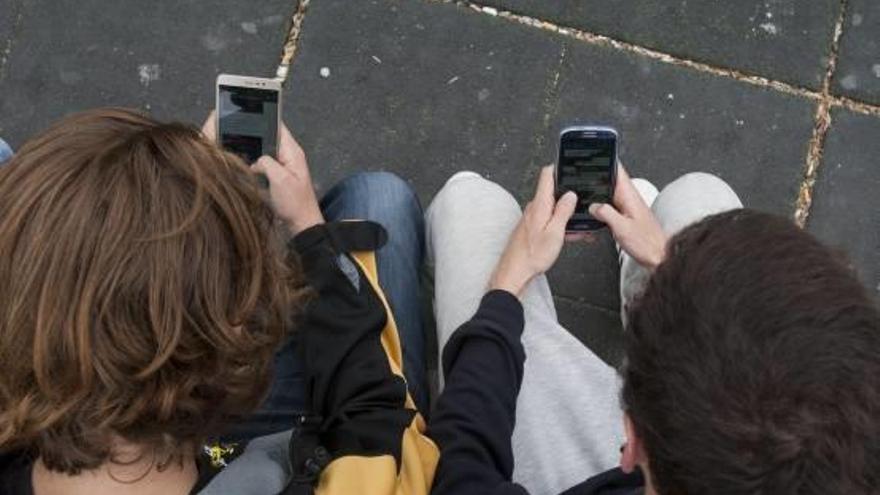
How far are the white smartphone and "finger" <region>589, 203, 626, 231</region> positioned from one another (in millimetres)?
647

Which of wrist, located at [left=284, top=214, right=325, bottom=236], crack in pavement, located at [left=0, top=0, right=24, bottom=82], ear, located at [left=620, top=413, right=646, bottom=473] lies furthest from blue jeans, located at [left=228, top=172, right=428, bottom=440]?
crack in pavement, located at [left=0, top=0, right=24, bottom=82]

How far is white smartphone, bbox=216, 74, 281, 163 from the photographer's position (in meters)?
2.00

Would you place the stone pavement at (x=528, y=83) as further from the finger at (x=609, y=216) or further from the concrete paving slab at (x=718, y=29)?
the finger at (x=609, y=216)

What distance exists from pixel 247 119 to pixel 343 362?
0.56 meters

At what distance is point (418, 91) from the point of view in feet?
8.75

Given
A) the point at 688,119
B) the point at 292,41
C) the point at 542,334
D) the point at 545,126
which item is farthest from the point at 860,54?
the point at 292,41

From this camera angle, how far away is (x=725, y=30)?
2734 millimetres

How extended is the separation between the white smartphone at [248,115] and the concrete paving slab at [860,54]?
153 centimetres

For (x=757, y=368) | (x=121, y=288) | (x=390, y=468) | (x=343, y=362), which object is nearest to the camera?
(x=757, y=368)

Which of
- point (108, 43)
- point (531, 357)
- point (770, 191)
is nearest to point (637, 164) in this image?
point (770, 191)

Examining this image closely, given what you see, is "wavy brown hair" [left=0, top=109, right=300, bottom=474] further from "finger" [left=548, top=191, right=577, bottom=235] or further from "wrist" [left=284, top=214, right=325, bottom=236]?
"finger" [left=548, top=191, right=577, bottom=235]

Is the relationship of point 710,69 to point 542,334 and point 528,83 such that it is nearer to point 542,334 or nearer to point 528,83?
point 528,83

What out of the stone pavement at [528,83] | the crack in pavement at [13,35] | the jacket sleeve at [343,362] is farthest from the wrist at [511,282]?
the crack in pavement at [13,35]

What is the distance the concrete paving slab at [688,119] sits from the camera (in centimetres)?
266
